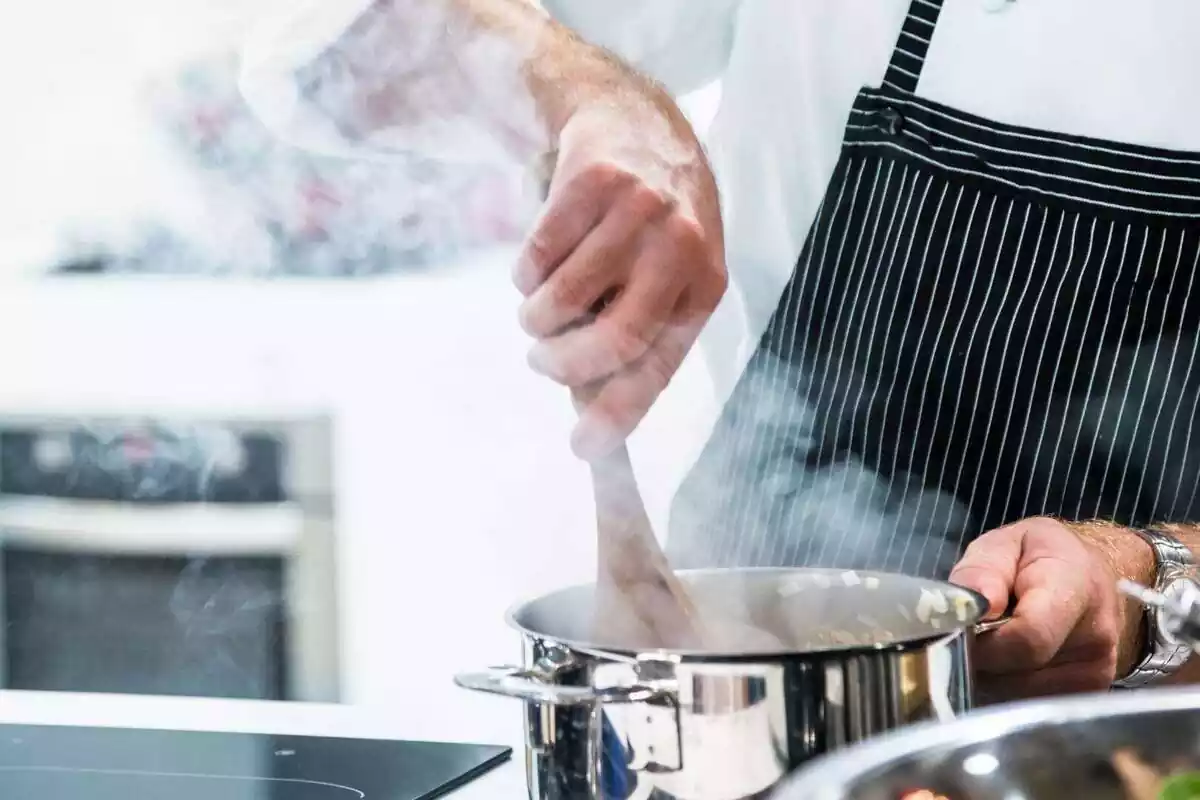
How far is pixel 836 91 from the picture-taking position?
1.12m

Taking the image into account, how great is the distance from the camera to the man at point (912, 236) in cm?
99

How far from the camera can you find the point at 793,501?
109 centimetres

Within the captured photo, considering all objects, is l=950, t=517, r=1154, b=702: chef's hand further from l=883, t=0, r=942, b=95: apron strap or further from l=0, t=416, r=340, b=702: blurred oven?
l=0, t=416, r=340, b=702: blurred oven

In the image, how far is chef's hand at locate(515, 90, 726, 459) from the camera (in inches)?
29.7

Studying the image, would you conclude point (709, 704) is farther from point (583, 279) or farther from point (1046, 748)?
point (583, 279)

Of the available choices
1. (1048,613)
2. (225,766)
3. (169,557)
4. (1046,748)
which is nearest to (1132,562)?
(1048,613)

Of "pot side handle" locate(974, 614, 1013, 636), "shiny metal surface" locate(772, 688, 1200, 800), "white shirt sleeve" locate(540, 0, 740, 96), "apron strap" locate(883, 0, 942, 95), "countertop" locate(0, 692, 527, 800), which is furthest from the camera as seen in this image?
"white shirt sleeve" locate(540, 0, 740, 96)

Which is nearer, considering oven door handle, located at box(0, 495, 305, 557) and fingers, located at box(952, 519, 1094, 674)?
fingers, located at box(952, 519, 1094, 674)

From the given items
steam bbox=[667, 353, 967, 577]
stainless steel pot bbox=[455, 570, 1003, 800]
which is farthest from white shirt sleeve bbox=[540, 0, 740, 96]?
stainless steel pot bbox=[455, 570, 1003, 800]

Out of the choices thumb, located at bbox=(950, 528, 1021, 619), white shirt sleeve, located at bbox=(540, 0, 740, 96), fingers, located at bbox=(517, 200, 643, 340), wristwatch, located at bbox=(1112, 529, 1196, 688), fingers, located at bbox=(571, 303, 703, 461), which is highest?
Answer: white shirt sleeve, located at bbox=(540, 0, 740, 96)

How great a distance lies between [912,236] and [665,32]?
0.32 m

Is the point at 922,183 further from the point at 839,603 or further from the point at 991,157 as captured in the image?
the point at 839,603

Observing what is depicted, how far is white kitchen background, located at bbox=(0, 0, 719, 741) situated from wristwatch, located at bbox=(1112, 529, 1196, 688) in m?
0.82

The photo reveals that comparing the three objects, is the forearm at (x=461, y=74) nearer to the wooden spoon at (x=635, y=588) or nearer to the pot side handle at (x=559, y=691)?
the wooden spoon at (x=635, y=588)
